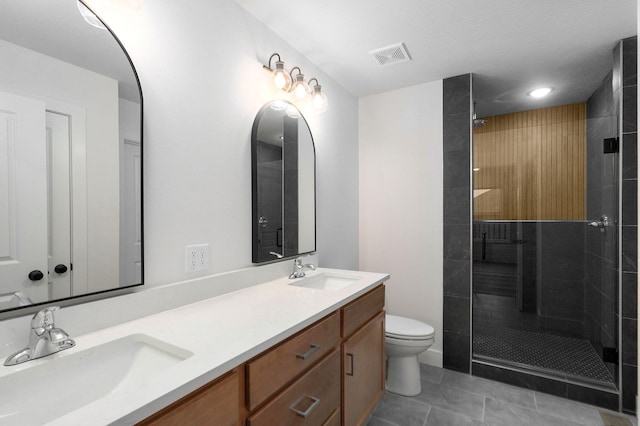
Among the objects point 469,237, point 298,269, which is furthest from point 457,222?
point 298,269

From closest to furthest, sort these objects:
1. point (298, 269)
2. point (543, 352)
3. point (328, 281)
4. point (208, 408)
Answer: point (208, 408) < point (298, 269) < point (328, 281) < point (543, 352)

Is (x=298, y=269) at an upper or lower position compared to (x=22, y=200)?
lower

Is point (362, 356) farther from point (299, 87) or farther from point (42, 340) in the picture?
point (299, 87)

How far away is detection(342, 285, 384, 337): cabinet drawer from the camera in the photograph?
1.46 meters

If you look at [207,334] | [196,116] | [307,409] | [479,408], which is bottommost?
[479,408]

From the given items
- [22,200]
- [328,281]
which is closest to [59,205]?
[22,200]

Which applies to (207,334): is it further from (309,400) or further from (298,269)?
(298,269)

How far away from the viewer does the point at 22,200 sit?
0.90m

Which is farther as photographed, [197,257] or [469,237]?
[469,237]

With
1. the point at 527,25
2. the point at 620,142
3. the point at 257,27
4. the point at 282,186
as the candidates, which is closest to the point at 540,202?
the point at 620,142

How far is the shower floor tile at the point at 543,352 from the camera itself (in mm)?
2161

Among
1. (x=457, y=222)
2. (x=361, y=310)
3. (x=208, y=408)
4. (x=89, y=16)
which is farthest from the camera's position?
(x=457, y=222)

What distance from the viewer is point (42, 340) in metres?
0.83

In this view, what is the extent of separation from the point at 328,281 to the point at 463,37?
1.77 meters
